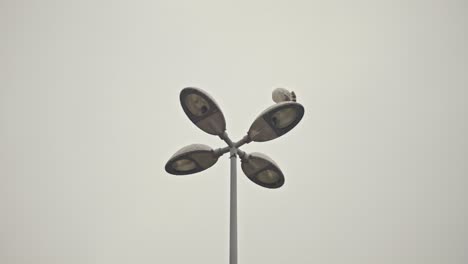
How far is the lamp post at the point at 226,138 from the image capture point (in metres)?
3.71

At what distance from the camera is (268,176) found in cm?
414

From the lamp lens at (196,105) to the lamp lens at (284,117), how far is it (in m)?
0.67

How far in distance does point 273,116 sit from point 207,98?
2.17 feet

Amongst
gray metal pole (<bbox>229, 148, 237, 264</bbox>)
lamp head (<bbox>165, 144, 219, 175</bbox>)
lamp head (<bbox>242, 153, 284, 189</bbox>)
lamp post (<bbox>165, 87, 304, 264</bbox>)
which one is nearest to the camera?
gray metal pole (<bbox>229, 148, 237, 264</bbox>)

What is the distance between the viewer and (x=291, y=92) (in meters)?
4.21

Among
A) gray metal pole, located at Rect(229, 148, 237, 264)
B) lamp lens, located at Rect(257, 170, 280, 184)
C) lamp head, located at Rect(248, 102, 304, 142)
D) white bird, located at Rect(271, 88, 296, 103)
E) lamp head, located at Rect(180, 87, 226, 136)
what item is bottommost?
gray metal pole, located at Rect(229, 148, 237, 264)

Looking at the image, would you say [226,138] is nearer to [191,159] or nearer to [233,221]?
[191,159]

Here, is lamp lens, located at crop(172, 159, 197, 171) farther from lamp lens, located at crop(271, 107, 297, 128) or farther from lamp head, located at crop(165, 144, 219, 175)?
lamp lens, located at crop(271, 107, 297, 128)

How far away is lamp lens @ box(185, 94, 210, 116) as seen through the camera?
379 centimetres

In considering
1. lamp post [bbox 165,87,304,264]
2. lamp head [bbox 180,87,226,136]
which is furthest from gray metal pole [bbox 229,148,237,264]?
lamp head [bbox 180,87,226,136]

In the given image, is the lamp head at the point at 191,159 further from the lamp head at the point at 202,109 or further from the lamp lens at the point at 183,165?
the lamp head at the point at 202,109

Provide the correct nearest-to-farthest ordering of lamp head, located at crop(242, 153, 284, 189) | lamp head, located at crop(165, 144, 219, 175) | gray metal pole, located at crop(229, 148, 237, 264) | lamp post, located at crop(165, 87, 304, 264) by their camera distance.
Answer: gray metal pole, located at crop(229, 148, 237, 264), lamp post, located at crop(165, 87, 304, 264), lamp head, located at crop(165, 144, 219, 175), lamp head, located at crop(242, 153, 284, 189)

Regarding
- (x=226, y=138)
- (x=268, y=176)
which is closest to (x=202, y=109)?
(x=226, y=138)

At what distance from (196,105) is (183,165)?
0.66 meters
